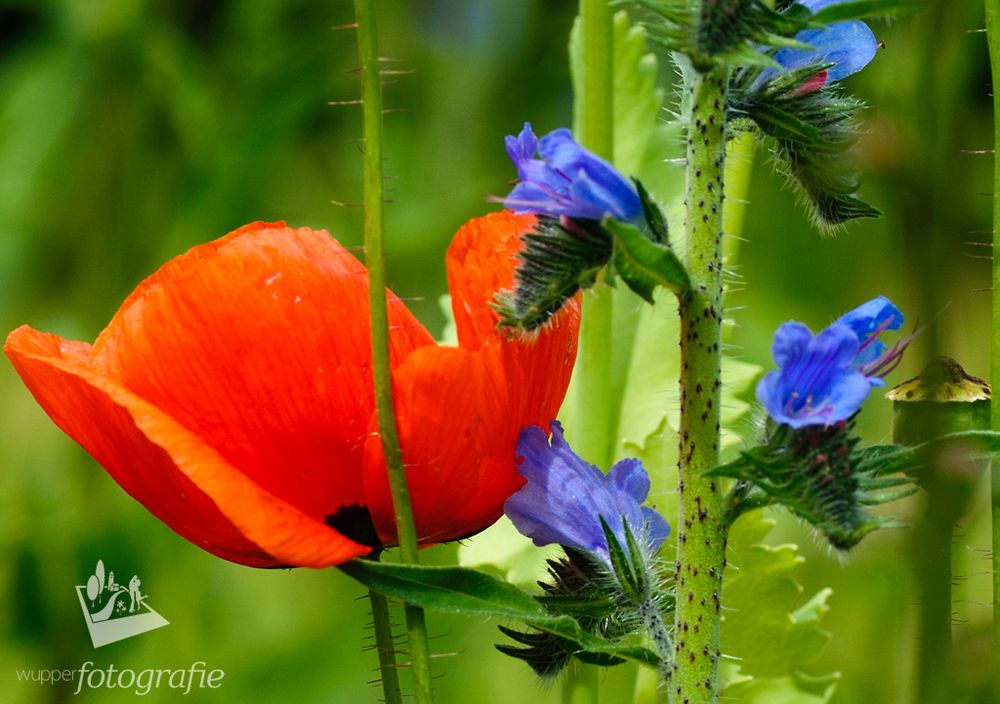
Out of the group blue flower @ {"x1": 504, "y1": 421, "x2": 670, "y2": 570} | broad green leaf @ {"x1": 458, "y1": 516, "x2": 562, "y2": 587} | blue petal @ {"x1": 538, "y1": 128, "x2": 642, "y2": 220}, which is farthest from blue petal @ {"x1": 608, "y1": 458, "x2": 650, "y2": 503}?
broad green leaf @ {"x1": 458, "y1": 516, "x2": 562, "y2": 587}

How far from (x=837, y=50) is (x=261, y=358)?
219 millimetres

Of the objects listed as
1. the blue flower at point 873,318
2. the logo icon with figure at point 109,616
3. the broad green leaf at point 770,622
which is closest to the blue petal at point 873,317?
the blue flower at point 873,318

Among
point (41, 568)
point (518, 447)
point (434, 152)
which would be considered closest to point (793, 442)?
point (518, 447)

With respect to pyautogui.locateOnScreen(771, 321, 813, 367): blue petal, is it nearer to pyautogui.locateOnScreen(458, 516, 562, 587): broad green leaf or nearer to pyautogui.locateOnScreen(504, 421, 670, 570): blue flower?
pyautogui.locateOnScreen(504, 421, 670, 570): blue flower

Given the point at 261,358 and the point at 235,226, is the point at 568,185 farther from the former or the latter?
the point at 235,226

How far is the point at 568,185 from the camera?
0.37 meters

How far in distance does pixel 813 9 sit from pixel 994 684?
243 mm

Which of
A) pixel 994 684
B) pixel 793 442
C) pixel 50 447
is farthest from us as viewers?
pixel 50 447

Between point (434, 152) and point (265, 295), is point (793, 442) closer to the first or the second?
point (265, 295)

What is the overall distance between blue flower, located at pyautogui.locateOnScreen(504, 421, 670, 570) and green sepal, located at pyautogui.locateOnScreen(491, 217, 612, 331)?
5cm

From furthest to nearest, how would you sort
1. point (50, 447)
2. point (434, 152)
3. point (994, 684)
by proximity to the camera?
point (434, 152) < point (50, 447) < point (994, 684)

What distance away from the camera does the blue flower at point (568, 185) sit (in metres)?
0.37

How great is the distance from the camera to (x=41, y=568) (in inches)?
35.4

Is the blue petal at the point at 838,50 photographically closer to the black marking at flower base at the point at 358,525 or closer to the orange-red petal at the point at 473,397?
the orange-red petal at the point at 473,397
